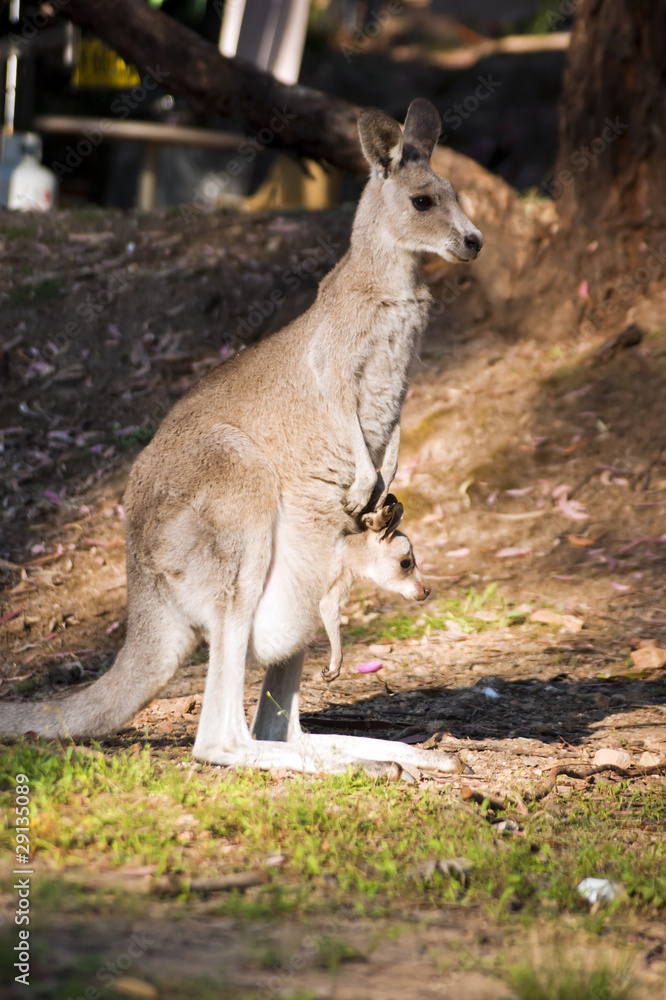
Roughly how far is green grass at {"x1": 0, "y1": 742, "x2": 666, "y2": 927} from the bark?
464cm

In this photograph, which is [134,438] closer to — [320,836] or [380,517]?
[380,517]

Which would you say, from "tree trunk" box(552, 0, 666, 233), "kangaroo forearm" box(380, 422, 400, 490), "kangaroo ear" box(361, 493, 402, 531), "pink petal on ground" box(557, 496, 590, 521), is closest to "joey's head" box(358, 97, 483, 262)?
"kangaroo forearm" box(380, 422, 400, 490)

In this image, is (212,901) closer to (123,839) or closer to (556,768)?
(123,839)

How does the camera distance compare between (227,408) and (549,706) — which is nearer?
(227,408)

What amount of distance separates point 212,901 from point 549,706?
6.90ft

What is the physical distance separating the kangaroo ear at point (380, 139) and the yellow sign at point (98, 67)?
22.8 ft

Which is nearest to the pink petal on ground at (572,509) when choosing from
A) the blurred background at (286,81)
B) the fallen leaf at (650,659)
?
Result: the fallen leaf at (650,659)

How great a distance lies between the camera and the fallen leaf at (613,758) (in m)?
3.17

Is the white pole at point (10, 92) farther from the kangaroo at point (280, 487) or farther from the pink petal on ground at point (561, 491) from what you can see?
the kangaroo at point (280, 487)

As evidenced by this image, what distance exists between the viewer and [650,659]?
416 cm

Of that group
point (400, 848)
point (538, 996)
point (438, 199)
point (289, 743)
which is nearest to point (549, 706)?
point (289, 743)

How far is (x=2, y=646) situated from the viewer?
15.5 ft

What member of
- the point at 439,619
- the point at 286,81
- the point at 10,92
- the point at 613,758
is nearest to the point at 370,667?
the point at 439,619

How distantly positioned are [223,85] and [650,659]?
4362mm
